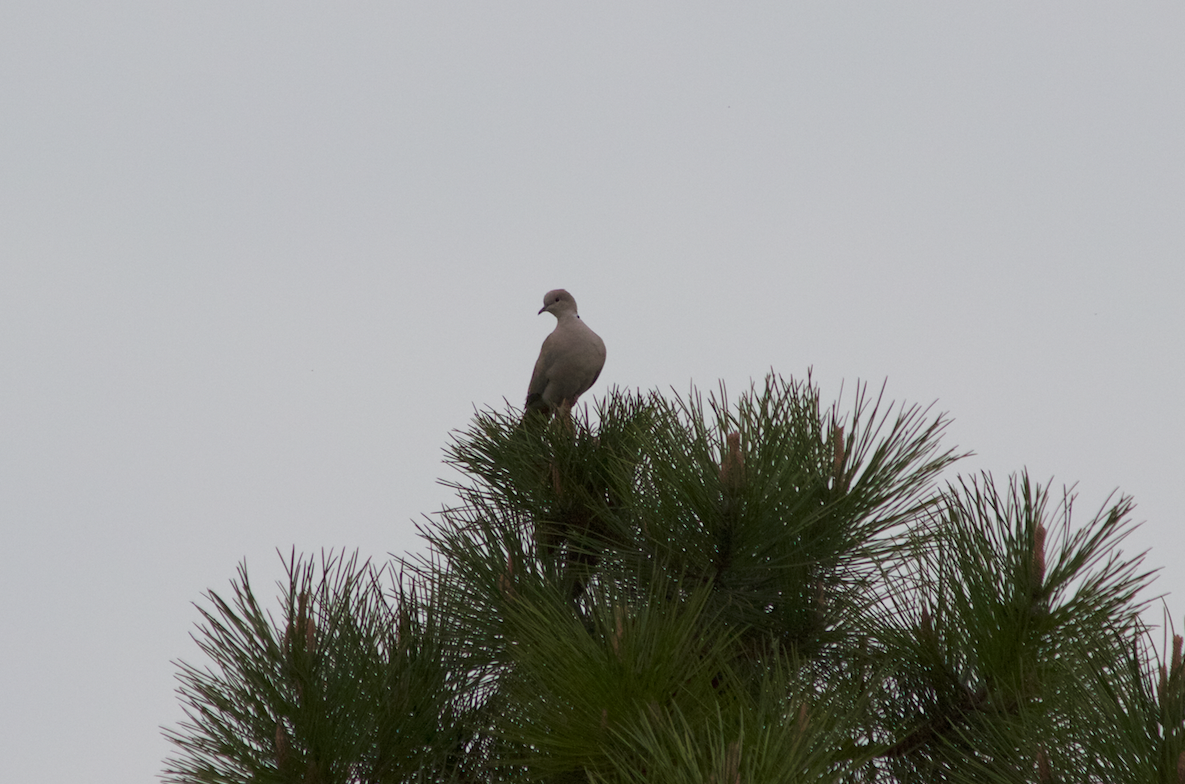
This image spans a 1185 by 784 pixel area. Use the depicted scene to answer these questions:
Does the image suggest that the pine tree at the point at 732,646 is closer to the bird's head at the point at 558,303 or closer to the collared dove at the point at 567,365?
the collared dove at the point at 567,365

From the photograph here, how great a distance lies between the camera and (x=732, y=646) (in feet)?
9.65

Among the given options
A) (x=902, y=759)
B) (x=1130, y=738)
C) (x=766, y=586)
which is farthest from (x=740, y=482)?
(x=1130, y=738)

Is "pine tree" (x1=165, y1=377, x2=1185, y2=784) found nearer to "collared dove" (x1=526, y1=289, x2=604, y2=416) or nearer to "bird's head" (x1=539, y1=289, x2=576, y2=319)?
"collared dove" (x1=526, y1=289, x2=604, y2=416)

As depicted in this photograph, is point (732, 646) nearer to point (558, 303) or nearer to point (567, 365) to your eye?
point (567, 365)

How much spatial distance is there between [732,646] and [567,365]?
3.00 m

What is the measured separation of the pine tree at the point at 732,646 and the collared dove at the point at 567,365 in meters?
2.48

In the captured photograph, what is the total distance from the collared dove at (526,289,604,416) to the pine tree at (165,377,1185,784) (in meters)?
2.48

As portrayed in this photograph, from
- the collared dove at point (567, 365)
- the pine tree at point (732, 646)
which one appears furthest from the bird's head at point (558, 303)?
the pine tree at point (732, 646)

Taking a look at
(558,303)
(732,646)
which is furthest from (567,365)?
(732,646)

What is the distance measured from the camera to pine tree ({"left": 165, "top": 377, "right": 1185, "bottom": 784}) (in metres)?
2.29

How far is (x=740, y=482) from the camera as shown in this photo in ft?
9.08

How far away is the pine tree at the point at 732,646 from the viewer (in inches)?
90.4

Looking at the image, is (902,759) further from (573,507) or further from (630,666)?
(573,507)

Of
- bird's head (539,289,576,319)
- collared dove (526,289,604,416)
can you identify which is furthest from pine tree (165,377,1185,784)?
bird's head (539,289,576,319)
